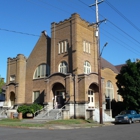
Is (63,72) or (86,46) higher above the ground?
(86,46)

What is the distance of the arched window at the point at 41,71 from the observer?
35.9 m

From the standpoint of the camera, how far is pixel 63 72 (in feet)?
108

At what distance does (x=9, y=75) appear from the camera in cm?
4031

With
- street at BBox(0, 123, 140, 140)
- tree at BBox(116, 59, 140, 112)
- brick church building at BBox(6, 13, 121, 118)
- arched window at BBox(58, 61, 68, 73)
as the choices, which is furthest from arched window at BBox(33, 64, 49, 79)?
street at BBox(0, 123, 140, 140)

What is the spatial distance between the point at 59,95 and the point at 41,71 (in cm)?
629

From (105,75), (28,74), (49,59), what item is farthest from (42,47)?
(105,75)

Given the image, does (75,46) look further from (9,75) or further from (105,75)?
(9,75)

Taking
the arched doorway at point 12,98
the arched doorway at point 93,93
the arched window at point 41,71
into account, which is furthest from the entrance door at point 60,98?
the arched doorway at point 12,98

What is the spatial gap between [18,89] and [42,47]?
26.9 feet

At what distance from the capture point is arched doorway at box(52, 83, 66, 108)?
105 feet

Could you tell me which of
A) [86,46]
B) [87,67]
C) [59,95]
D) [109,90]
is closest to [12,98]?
[59,95]

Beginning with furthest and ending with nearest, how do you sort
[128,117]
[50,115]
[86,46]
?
[86,46] < [50,115] < [128,117]

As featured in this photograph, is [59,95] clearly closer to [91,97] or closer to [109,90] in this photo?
[91,97]

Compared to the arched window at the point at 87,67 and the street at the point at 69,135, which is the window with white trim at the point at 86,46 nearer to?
the arched window at the point at 87,67
